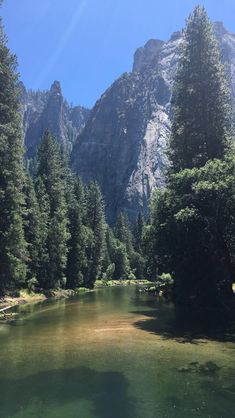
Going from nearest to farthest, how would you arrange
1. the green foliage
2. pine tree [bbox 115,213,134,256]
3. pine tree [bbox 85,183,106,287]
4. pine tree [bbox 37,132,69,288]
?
the green foliage
pine tree [bbox 37,132,69,288]
pine tree [bbox 85,183,106,287]
pine tree [bbox 115,213,134,256]

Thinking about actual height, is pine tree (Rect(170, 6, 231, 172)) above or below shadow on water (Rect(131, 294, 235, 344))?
above

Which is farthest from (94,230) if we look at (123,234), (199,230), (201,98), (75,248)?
(199,230)

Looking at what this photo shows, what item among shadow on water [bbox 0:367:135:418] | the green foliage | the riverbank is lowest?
shadow on water [bbox 0:367:135:418]

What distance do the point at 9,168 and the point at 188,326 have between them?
798 inches

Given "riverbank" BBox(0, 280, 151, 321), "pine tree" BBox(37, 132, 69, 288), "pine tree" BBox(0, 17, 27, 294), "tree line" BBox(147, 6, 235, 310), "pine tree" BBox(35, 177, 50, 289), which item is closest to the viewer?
"tree line" BBox(147, 6, 235, 310)

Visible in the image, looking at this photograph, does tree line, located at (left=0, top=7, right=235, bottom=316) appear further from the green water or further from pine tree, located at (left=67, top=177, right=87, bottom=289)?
pine tree, located at (left=67, top=177, right=87, bottom=289)

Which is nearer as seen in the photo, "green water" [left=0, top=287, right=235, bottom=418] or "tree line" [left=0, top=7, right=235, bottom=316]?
"green water" [left=0, top=287, right=235, bottom=418]

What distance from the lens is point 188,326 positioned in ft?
86.7

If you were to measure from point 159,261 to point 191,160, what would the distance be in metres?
9.74

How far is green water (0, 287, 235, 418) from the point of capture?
1199cm

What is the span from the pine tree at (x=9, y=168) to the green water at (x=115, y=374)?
529 inches

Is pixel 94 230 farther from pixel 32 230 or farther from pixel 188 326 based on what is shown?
pixel 188 326

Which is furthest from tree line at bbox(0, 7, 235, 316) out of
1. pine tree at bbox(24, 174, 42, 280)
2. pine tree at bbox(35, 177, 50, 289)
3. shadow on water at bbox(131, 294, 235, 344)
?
shadow on water at bbox(131, 294, 235, 344)

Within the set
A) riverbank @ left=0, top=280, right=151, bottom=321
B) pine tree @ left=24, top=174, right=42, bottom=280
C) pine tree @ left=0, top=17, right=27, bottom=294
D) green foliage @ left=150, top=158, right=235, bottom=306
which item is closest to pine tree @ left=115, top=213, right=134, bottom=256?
riverbank @ left=0, top=280, right=151, bottom=321
